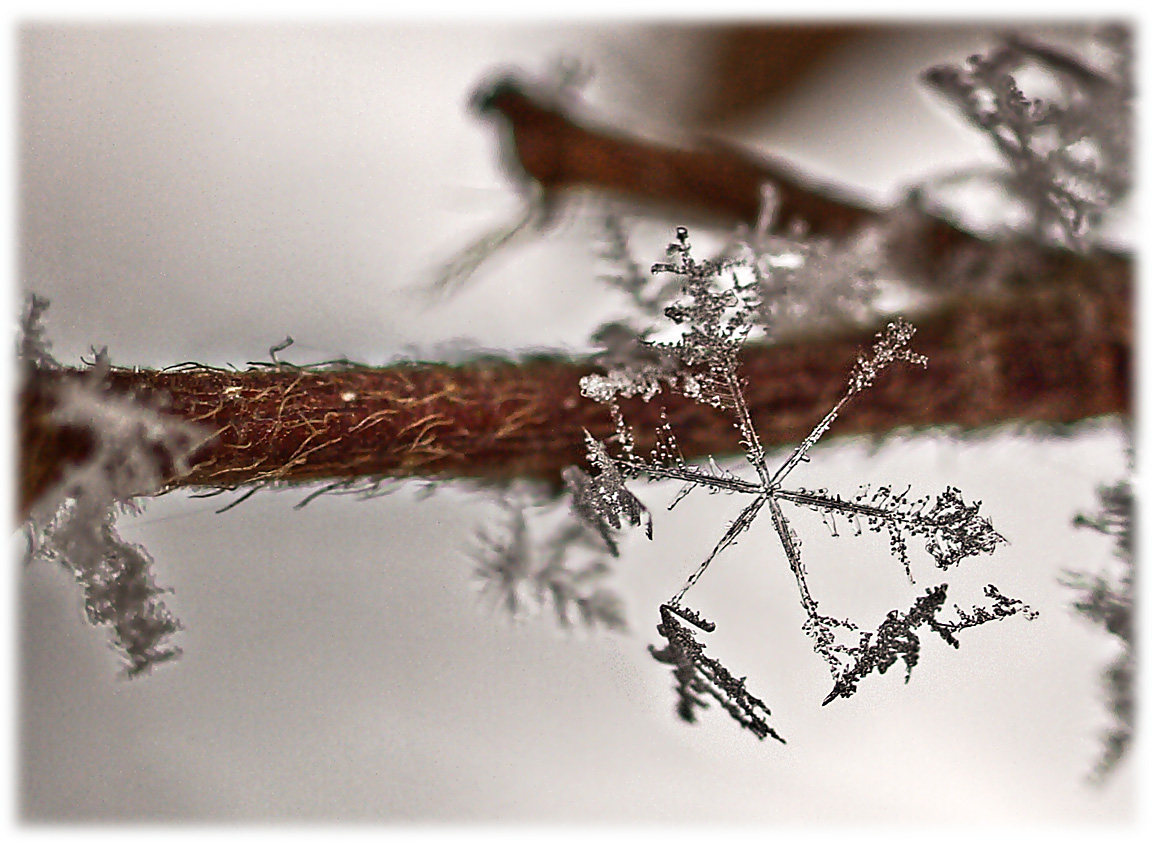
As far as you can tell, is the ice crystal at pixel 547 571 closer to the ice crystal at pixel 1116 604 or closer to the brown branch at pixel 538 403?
the brown branch at pixel 538 403

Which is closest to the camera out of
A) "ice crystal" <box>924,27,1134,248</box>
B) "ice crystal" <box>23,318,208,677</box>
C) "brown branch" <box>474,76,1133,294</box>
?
"ice crystal" <box>23,318,208,677</box>

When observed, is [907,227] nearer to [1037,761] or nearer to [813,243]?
[813,243]

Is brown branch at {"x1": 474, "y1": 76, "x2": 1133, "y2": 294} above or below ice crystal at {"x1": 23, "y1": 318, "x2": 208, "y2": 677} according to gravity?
above

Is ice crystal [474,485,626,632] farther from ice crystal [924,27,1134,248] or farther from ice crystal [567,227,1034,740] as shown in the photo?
ice crystal [924,27,1134,248]

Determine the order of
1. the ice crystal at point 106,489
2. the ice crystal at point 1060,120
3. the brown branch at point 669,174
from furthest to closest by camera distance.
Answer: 1. the brown branch at point 669,174
2. the ice crystal at point 1060,120
3. the ice crystal at point 106,489

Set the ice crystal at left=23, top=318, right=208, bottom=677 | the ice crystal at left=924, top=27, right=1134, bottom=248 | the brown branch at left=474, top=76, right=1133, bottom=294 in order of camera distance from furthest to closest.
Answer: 1. the brown branch at left=474, top=76, right=1133, bottom=294
2. the ice crystal at left=924, top=27, right=1134, bottom=248
3. the ice crystal at left=23, top=318, right=208, bottom=677

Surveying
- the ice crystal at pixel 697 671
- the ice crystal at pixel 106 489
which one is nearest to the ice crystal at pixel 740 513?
the ice crystal at pixel 697 671

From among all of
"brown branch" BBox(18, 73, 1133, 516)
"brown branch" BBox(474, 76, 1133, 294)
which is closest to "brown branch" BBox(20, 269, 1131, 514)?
"brown branch" BBox(18, 73, 1133, 516)
